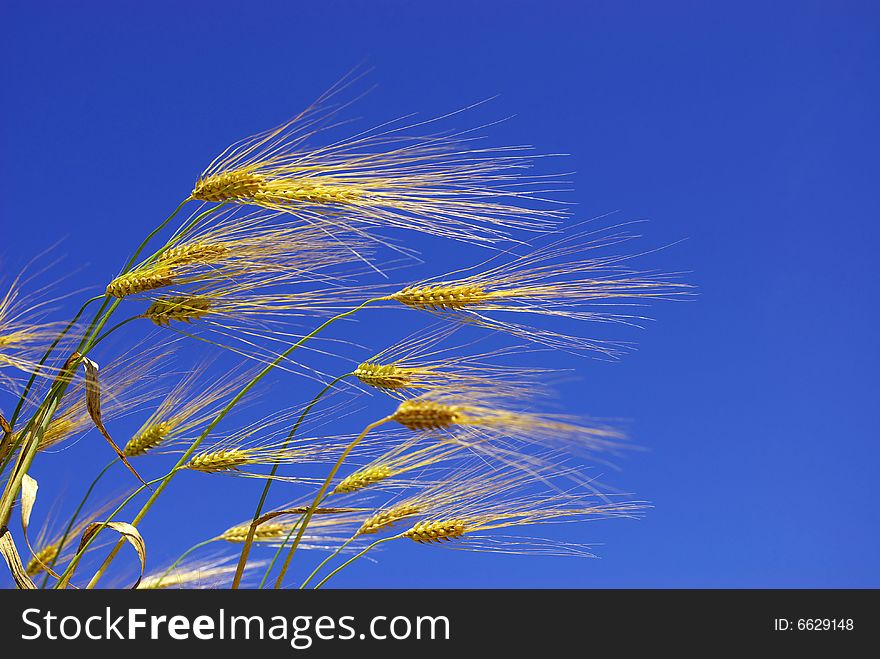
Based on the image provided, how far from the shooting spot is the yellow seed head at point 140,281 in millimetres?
1743

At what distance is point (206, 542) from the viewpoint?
225 centimetres

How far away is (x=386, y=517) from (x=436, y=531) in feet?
0.43

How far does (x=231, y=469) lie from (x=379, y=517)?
1.08 ft

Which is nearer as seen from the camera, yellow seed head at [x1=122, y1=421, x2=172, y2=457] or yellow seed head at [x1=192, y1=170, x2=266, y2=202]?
yellow seed head at [x1=192, y1=170, x2=266, y2=202]

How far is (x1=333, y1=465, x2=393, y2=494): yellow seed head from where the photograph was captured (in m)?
1.93

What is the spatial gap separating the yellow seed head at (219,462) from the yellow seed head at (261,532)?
360 mm

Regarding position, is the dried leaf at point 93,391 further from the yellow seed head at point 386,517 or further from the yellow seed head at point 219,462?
the yellow seed head at point 386,517

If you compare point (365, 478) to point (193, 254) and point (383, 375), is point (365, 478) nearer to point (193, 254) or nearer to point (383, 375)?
point (383, 375)

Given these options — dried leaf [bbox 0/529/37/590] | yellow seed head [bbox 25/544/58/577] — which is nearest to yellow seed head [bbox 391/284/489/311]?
dried leaf [bbox 0/529/37/590]

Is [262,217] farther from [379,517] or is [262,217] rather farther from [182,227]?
[379,517]

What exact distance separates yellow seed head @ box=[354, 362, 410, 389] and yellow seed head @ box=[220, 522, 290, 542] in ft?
2.01

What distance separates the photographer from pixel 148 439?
2.14 meters

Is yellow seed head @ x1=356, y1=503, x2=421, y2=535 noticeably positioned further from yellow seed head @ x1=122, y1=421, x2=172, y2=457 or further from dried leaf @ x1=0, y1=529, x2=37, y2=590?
dried leaf @ x1=0, y1=529, x2=37, y2=590
